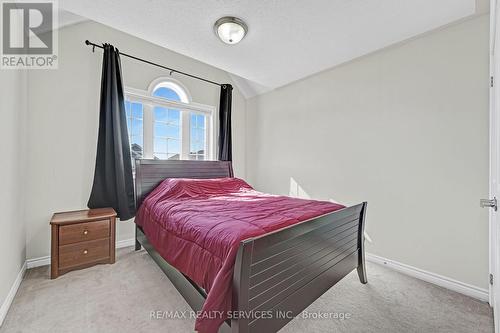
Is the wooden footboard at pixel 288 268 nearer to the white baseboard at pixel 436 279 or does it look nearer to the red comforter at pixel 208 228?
the red comforter at pixel 208 228

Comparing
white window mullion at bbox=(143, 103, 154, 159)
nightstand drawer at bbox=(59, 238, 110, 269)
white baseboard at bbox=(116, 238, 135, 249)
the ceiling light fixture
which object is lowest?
white baseboard at bbox=(116, 238, 135, 249)

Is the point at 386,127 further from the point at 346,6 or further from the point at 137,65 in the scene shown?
the point at 137,65

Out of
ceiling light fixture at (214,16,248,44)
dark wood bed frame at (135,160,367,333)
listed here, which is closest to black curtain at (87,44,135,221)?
dark wood bed frame at (135,160,367,333)

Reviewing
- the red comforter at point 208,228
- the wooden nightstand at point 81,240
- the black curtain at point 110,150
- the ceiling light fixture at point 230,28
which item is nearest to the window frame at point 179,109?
the black curtain at point 110,150

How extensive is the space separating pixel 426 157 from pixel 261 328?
2.24 metres

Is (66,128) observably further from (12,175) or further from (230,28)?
(230,28)

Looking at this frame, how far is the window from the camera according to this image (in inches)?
127

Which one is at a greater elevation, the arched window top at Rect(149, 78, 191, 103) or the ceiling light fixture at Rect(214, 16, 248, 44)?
the ceiling light fixture at Rect(214, 16, 248, 44)

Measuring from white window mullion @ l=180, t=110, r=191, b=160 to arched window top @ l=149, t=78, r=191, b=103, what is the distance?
231 millimetres

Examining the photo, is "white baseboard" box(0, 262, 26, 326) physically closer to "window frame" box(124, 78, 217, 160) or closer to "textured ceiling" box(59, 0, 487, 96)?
"window frame" box(124, 78, 217, 160)

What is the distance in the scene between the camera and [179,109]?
142 inches

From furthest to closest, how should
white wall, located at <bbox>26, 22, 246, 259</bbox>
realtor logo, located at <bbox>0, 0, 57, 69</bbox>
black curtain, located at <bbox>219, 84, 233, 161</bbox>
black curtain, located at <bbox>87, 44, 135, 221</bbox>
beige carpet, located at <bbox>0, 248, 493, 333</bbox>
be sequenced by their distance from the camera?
black curtain, located at <bbox>219, 84, 233, 161</bbox> < black curtain, located at <bbox>87, 44, 135, 221</bbox> < white wall, located at <bbox>26, 22, 246, 259</bbox> < realtor logo, located at <bbox>0, 0, 57, 69</bbox> < beige carpet, located at <bbox>0, 248, 493, 333</bbox>

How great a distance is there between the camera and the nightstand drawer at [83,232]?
2169mm

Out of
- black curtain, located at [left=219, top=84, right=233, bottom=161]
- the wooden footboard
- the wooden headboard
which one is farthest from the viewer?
black curtain, located at [left=219, top=84, right=233, bottom=161]
